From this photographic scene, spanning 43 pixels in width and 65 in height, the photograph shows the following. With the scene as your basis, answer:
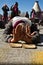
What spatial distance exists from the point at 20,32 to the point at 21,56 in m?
1.21

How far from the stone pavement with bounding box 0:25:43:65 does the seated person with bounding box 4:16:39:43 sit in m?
0.53

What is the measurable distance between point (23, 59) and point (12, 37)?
6.29 ft

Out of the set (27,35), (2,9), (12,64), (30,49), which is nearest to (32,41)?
(27,35)

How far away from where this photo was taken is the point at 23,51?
523 centimetres

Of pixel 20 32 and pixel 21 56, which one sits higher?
pixel 20 32

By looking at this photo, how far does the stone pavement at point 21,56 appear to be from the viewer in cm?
425

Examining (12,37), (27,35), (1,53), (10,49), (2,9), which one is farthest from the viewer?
(2,9)

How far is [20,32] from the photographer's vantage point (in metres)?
5.84

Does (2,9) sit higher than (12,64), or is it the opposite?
(12,64)

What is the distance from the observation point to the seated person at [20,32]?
19.2 feet

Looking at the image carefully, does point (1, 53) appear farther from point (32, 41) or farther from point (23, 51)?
point (32, 41)

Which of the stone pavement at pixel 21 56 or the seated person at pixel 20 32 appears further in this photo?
the seated person at pixel 20 32

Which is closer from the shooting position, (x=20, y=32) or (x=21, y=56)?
(x=21, y=56)

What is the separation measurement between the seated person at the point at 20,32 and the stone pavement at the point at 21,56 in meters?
0.53
